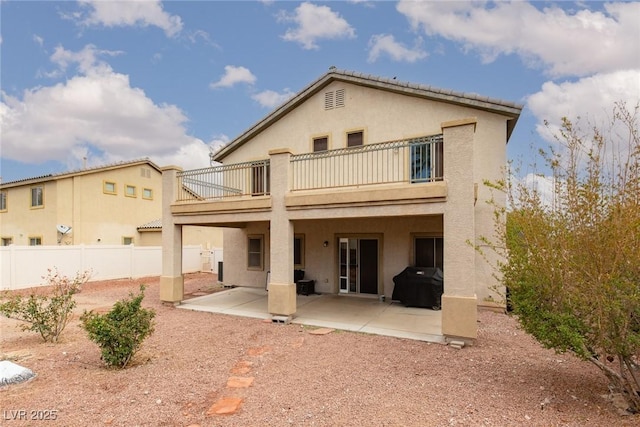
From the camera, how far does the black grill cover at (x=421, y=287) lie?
10672 mm

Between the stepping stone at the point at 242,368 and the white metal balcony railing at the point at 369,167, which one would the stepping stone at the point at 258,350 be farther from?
the white metal balcony railing at the point at 369,167

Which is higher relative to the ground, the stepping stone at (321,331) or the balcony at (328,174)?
the balcony at (328,174)

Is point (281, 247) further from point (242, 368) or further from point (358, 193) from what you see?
point (242, 368)

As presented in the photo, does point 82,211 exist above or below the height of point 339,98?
below

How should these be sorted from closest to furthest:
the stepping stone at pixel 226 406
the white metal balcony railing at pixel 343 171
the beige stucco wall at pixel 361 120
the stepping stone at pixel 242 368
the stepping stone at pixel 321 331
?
the stepping stone at pixel 226 406
the stepping stone at pixel 242 368
the stepping stone at pixel 321 331
the white metal balcony railing at pixel 343 171
the beige stucco wall at pixel 361 120

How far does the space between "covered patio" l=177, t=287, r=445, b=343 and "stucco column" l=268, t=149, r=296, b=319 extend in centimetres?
59

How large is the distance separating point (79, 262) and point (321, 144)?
13.5 meters

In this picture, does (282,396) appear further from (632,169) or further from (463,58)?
(463,58)

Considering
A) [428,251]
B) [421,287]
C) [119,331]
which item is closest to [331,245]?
[428,251]

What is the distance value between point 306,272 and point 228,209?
15.1 feet

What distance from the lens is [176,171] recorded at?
11.5m

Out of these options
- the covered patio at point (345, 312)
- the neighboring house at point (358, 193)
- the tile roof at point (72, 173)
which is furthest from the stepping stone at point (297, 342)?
the tile roof at point (72, 173)

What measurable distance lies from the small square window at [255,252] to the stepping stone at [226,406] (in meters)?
9.91

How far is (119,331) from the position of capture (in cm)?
578
